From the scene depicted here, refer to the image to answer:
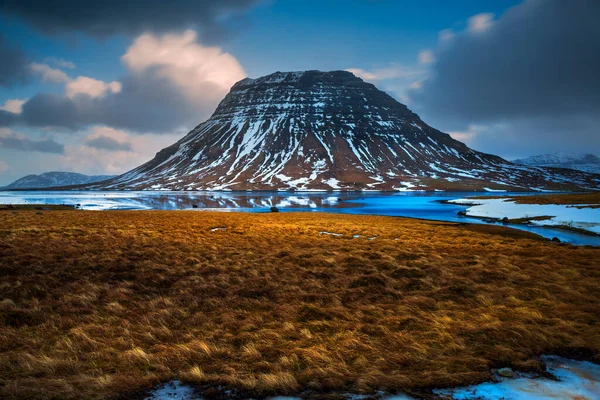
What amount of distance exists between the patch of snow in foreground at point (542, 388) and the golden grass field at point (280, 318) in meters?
0.31

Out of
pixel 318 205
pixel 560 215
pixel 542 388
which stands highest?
pixel 318 205

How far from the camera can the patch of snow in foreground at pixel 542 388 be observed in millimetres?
5637

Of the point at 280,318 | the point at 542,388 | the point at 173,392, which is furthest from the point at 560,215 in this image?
the point at 173,392

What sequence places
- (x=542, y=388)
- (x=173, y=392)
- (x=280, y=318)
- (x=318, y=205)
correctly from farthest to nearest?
1. (x=318, y=205)
2. (x=280, y=318)
3. (x=542, y=388)
4. (x=173, y=392)

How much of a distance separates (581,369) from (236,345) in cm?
727

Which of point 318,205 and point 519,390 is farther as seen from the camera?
point 318,205

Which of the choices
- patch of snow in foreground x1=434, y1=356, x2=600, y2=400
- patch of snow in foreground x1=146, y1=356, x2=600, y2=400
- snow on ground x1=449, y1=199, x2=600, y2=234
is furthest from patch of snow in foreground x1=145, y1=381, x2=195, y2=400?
snow on ground x1=449, y1=199, x2=600, y2=234

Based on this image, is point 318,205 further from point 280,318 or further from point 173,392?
point 173,392

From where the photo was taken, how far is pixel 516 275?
1420cm

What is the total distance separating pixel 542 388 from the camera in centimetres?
588

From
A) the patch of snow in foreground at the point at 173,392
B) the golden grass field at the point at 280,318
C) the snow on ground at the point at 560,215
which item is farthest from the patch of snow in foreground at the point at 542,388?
the snow on ground at the point at 560,215

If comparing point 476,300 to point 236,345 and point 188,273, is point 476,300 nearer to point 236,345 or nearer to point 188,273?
point 236,345

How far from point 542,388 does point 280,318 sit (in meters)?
6.12

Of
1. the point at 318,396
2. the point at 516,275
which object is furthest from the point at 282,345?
the point at 516,275
